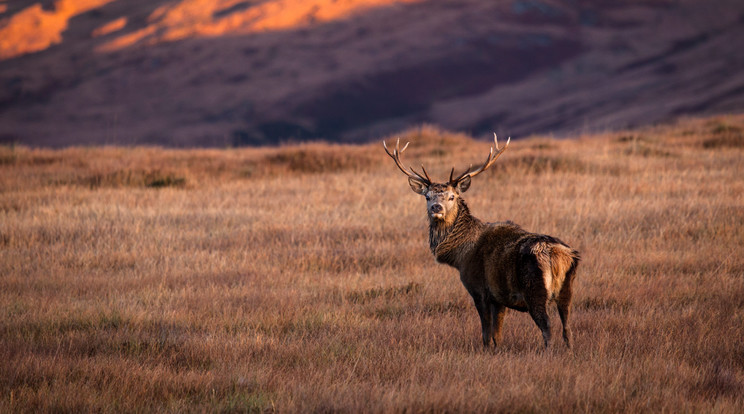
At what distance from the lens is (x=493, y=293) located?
6.05m

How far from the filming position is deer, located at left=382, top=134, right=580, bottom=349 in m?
5.64

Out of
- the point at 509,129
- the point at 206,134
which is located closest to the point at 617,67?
the point at 509,129

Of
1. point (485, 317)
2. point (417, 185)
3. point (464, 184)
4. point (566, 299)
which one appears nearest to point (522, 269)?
point (566, 299)

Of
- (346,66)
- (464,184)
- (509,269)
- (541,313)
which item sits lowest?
(541,313)

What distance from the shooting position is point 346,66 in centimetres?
7919

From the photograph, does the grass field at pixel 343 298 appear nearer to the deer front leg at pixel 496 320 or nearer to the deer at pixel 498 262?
the deer front leg at pixel 496 320

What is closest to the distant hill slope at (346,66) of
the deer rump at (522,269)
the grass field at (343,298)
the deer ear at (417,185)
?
the grass field at (343,298)

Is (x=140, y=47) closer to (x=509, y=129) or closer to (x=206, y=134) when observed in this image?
(x=206, y=134)

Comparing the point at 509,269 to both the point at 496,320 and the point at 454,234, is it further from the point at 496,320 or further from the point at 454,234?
the point at 454,234

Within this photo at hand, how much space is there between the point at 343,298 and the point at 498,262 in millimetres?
2461

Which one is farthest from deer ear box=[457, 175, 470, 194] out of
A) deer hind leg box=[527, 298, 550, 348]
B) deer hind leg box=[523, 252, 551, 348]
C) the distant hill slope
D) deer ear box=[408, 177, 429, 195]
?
the distant hill slope

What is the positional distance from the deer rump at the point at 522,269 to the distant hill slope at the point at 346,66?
5654 centimetres

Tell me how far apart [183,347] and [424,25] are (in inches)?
3200

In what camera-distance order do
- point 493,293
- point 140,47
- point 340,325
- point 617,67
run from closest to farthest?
point 493,293 → point 340,325 → point 617,67 → point 140,47
